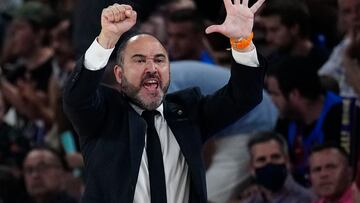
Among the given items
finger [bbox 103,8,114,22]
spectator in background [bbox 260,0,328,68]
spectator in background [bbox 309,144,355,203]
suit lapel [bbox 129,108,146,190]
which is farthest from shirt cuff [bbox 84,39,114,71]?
spectator in background [bbox 260,0,328,68]

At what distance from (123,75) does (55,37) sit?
4.44 m

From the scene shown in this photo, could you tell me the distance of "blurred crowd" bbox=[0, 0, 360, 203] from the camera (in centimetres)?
697

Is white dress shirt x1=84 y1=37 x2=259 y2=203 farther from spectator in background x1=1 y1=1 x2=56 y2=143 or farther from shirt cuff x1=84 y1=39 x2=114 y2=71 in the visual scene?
spectator in background x1=1 y1=1 x2=56 y2=143

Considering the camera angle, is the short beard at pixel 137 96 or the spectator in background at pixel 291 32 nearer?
the short beard at pixel 137 96

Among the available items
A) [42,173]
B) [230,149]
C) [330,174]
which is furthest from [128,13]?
[42,173]

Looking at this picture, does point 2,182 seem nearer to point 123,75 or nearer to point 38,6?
point 38,6

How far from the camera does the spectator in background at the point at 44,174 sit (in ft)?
26.8

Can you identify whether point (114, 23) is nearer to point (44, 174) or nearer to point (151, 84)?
point (151, 84)

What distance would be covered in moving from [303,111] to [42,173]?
1.94 metres

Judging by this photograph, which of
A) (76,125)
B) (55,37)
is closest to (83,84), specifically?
(76,125)

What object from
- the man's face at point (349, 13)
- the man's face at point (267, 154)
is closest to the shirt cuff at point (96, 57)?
the man's face at point (267, 154)

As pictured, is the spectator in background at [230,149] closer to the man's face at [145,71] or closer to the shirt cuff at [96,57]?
the man's face at [145,71]

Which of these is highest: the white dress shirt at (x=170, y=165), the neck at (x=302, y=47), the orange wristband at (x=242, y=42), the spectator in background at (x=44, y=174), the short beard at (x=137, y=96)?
the orange wristband at (x=242, y=42)

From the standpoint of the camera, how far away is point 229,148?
7.47 meters
